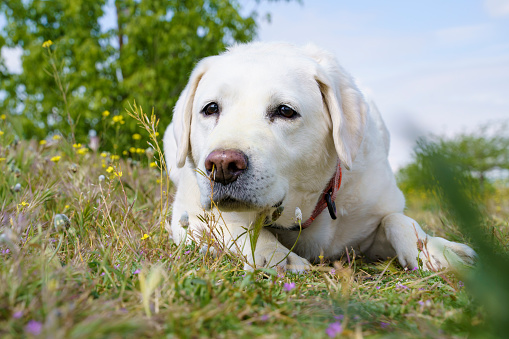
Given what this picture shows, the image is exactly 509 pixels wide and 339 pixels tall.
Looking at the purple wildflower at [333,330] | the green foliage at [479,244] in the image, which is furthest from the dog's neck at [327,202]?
the green foliage at [479,244]

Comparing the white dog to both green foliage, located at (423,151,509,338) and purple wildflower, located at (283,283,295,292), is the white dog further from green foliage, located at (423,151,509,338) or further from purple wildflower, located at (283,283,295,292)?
green foliage, located at (423,151,509,338)

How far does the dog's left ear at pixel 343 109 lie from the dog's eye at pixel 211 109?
66 cm

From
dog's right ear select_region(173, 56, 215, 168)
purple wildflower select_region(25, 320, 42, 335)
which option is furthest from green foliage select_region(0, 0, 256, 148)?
purple wildflower select_region(25, 320, 42, 335)

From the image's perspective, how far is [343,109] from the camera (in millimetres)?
2750

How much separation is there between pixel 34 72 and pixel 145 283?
14338mm

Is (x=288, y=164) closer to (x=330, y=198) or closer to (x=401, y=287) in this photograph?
(x=330, y=198)

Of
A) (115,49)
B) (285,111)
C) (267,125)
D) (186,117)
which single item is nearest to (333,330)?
(267,125)

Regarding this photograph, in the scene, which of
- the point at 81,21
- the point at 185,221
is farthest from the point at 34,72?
the point at 185,221

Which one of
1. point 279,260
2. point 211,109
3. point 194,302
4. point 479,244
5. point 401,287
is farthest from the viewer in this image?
point 211,109

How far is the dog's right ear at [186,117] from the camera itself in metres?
2.87

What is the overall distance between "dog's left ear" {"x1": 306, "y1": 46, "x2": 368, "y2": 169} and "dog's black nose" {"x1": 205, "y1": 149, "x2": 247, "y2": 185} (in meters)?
0.73

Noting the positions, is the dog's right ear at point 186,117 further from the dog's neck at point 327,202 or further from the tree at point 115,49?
the tree at point 115,49

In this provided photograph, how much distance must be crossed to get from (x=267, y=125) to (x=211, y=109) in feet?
1.47

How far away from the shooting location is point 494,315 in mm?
944
